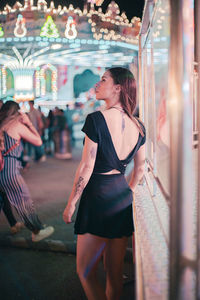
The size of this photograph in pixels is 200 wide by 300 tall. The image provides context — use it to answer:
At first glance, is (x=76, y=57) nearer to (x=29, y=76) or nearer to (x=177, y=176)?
(x=29, y=76)

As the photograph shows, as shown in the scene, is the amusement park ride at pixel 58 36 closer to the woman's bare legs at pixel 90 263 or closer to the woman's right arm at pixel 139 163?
the woman's right arm at pixel 139 163

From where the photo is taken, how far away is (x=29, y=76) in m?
24.7

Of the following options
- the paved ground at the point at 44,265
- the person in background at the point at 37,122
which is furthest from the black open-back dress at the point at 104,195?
the person in background at the point at 37,122

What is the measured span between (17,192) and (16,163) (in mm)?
349

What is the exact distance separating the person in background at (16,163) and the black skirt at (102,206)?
2.16m

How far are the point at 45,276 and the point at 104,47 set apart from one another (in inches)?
773

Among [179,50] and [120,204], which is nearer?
[179,50]

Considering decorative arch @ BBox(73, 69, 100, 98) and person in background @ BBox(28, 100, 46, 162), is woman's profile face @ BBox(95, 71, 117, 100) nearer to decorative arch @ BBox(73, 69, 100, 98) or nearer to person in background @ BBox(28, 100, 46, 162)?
person in background @ BBox(28, 100, 46, 162)

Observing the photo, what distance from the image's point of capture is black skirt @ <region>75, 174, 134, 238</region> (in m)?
2.10

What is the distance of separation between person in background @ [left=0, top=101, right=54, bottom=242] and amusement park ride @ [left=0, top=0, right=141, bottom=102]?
52.7 feet

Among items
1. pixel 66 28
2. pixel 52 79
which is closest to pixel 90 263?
pixel 66 28

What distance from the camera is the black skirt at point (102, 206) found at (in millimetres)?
2102

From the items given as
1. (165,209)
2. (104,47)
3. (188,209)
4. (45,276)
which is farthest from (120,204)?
(104,47)

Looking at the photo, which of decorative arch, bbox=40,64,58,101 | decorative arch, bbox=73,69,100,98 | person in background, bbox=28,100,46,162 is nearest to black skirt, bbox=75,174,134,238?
person in background, bbox=28,100,46,162
